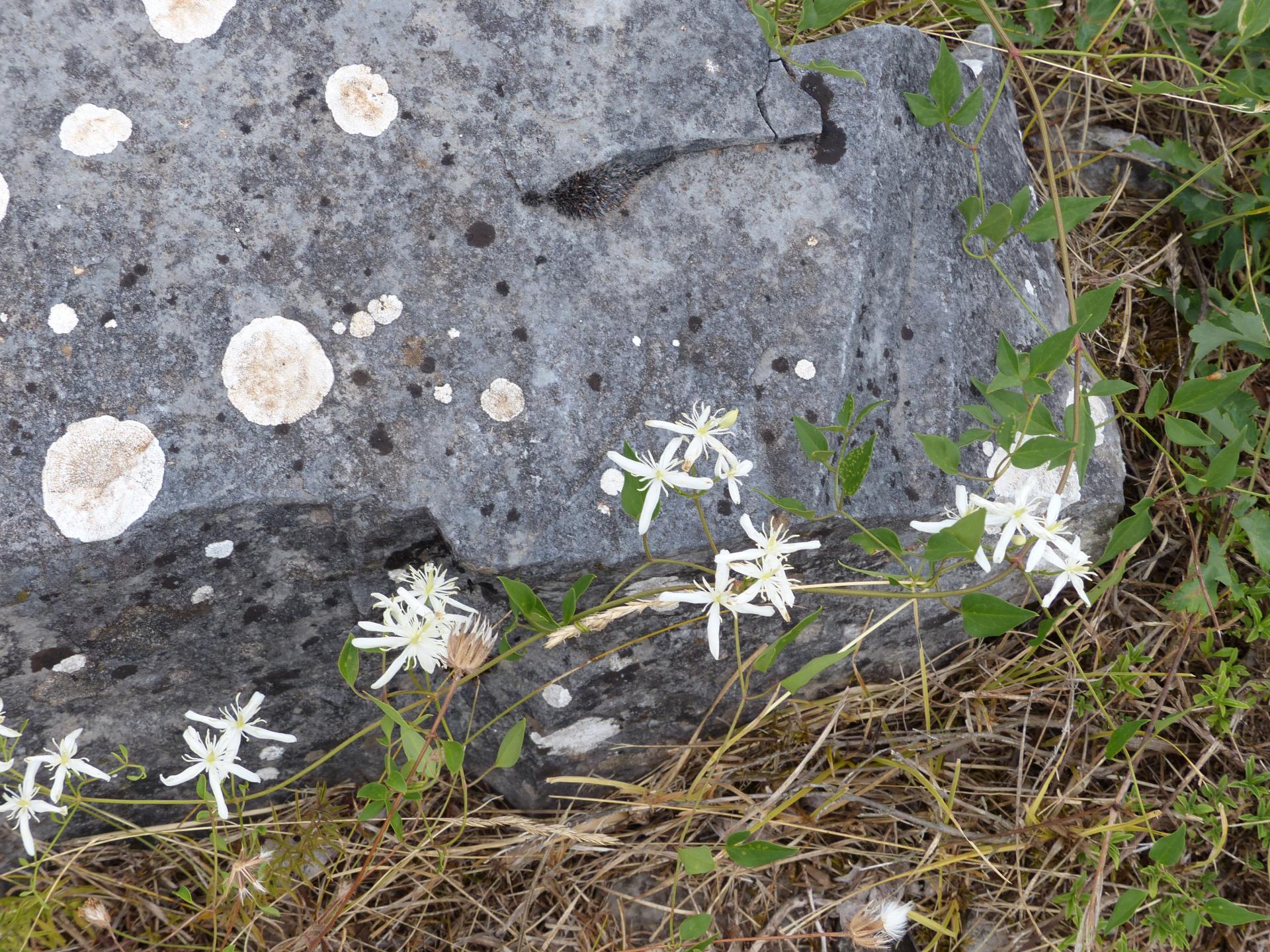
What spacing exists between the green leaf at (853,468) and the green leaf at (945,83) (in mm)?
819

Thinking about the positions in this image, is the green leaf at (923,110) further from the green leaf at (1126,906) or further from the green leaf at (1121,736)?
the green leaf at (1126,906)

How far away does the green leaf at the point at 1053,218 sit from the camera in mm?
1859

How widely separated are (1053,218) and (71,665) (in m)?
2.12

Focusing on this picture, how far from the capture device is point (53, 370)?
154 cm

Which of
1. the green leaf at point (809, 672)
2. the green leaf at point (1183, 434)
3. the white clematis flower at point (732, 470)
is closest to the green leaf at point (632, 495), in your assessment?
the white clematis flower at point (732, 470)

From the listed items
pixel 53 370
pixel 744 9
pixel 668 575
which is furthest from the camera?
pixel 744 9

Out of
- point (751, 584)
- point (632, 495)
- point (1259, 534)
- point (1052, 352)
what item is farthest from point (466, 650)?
point (1259, 534)

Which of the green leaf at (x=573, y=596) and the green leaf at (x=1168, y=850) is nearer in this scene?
the green leaf at (x=573, y=596)

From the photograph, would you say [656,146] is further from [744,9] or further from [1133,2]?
[1133,2]

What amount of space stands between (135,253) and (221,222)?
0.51 ft

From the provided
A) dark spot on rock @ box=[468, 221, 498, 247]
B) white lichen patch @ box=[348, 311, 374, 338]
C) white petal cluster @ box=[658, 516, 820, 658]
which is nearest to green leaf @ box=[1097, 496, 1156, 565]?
→ white petal cluster @ box=[658, 516, 820, 658]

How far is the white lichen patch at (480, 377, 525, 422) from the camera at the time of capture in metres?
1.65

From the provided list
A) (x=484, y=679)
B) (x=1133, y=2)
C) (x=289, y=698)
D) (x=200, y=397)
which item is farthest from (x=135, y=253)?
(x=1133, y=2)

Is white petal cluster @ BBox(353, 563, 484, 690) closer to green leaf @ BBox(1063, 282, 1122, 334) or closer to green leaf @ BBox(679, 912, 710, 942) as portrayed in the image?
green leaf @ BBox(679, 912, 710, 942)
